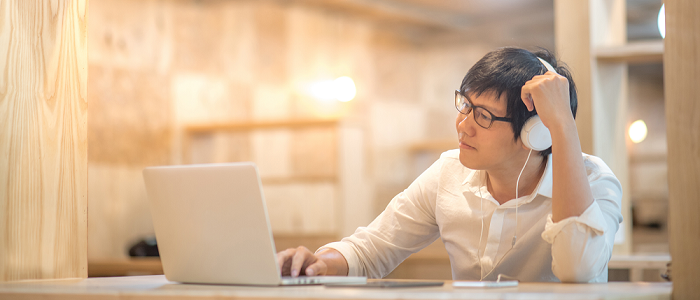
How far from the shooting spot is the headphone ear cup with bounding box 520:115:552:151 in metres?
1.51

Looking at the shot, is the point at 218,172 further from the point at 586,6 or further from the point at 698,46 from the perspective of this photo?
the point at 586,6

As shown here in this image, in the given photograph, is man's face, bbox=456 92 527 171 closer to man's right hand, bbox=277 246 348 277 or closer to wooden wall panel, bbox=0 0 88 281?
→ man's right hand, bbox=277 246 348 277

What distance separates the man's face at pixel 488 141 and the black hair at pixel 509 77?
1 centimetres

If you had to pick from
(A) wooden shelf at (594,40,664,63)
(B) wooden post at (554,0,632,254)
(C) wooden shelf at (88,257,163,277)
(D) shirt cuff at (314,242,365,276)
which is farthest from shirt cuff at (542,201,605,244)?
(C) wooden shelf at (88,257,163,277)

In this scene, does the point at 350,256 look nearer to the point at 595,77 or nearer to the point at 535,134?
the point at 535,134

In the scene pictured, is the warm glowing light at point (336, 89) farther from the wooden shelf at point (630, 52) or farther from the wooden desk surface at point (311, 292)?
the wooden desk surface at point (311, 292)

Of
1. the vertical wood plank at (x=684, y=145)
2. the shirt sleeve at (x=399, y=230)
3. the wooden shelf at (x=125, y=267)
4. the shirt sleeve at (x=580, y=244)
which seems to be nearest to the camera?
the vertical wood plank at (x=684, y=145)

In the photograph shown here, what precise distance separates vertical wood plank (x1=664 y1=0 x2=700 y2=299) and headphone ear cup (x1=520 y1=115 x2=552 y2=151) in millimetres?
373

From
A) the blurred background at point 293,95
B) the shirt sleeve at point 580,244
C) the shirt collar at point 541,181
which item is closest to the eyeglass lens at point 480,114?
the shirt collar at point 541,181

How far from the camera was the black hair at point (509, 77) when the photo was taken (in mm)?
1570

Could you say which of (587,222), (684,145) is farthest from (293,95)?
(684,145)

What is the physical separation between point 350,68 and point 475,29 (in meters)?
1.47

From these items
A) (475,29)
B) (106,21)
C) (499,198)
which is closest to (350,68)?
A: (475,29)

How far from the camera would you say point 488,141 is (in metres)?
1.58
